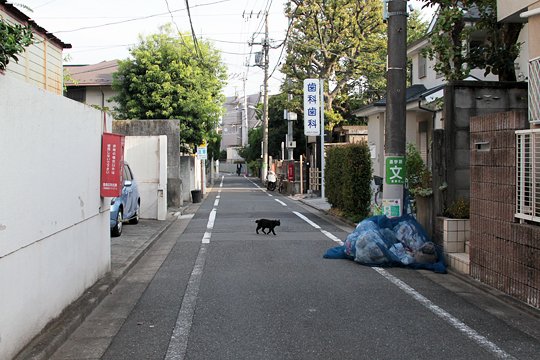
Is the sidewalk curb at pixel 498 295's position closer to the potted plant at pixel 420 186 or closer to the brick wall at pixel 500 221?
the brick wall at pixel 500 221

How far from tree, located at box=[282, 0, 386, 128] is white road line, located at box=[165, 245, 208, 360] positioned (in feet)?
87.5

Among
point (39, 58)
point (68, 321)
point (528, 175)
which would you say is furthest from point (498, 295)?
point (39, 58)

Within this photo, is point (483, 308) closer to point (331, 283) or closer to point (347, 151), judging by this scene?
point (331, 283)

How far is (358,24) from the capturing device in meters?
33.4

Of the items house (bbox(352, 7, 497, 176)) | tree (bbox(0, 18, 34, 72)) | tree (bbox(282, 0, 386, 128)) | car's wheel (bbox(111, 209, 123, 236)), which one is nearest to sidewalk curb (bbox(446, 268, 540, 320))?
tree (bbox(0, 18, 34, 72))

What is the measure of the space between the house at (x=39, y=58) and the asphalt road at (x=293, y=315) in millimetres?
4027

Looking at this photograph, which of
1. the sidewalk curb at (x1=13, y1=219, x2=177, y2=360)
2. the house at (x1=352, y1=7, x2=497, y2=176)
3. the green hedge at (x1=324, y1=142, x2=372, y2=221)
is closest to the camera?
the sidewalk curb at (x1=13, y1=219, x2=177, y2=360)

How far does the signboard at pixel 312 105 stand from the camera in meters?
Result: 27.6

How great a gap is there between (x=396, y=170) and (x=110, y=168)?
5261 millimetres

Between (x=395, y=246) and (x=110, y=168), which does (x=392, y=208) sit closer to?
(x=395, y=246)

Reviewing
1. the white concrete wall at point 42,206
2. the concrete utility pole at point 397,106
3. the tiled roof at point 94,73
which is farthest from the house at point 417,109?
the tiled roof at point 94,73

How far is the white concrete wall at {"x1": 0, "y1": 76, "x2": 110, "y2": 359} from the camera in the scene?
429 cm

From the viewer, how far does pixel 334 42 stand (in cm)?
3325

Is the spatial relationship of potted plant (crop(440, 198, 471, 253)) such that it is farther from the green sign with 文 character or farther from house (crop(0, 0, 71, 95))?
house (crop(0, 0, 71, 95))
